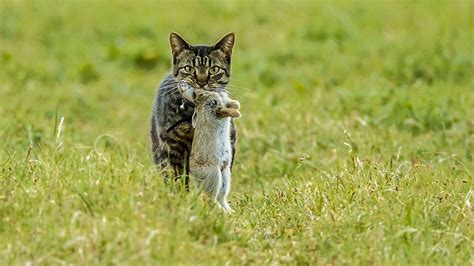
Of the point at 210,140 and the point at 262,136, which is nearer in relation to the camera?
the point at 210,140

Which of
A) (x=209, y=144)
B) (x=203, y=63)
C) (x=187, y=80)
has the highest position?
(x=203, y=63)

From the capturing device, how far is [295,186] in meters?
7.29

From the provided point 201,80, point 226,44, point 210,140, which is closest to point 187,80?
point 201,80

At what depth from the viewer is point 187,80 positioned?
7227mm

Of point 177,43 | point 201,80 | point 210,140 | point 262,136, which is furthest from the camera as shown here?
point 262,136

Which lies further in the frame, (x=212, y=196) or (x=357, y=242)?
(x=212, y=196)

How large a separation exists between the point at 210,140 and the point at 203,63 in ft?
2.26

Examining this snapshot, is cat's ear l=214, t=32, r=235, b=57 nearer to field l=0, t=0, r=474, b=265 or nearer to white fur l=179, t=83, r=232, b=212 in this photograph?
white fur l=179, t=83, r=232, b=212

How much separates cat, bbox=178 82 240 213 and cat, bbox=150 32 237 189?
25cm

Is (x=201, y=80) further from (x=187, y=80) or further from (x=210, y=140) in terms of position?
(x=210, y=140)

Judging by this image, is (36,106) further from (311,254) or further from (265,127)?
(311,254)

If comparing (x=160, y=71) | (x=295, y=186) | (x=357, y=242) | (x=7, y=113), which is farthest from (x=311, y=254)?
(x=160, y=71)

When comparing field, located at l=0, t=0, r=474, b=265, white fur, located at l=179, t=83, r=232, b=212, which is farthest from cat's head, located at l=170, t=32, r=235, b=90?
field, located at l=0, t=0, r=474, b=265

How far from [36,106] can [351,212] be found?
21.9 feet
